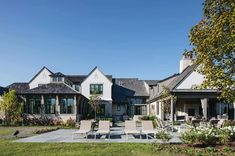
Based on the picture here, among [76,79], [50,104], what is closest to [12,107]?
[50,104]

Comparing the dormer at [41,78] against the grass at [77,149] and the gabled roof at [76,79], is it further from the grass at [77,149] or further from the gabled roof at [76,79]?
the grass at [77,149]

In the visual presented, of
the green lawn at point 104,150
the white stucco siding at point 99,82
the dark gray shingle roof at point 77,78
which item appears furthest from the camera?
the dark gray shingle roof at point 77,78

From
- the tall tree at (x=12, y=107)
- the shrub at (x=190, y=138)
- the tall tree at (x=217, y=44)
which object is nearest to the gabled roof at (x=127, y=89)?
the tall tree at (x=12, y=107)

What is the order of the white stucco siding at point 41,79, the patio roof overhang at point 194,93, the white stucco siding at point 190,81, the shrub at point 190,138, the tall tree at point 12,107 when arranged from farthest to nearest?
the white stucco siding at point 41,79, the tall tree at point 12,107, the white stucco siding at point 190,81, the patio roof overhang at point 194,93, the shrub at point 190,138

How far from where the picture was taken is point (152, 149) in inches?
525

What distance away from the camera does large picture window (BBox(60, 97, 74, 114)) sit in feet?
120

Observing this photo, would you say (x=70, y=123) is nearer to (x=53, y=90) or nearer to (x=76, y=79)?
(x=53, y=90)

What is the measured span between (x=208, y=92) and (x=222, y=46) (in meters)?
20.4

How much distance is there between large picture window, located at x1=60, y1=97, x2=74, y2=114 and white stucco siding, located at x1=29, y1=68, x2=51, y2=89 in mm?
16170

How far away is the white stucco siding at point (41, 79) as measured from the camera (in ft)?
170

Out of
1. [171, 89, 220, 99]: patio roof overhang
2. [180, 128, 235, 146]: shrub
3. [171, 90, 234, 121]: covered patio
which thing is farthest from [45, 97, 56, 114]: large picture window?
[180, 128, 235, 146]: shrub

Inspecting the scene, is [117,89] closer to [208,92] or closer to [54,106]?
[54,106]

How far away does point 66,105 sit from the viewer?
120 feet

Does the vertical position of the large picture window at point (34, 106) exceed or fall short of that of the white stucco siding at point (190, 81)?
it falls short
